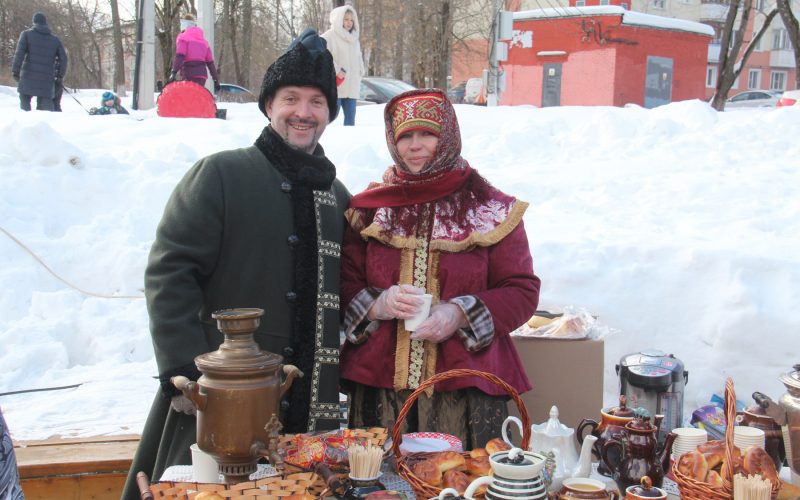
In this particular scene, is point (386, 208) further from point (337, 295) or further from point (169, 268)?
point (169, 268)

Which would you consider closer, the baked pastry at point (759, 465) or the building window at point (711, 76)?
the baked pastry at point (759, 465)

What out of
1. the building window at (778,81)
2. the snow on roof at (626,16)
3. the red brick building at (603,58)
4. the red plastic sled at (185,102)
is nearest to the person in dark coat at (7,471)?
the red plastic sled at (185,102)

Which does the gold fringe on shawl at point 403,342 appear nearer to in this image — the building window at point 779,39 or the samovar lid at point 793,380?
the samovar lid at point 793,380

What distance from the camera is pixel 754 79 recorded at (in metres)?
48.0

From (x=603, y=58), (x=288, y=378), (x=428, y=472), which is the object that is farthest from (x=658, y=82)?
(x=288, y=378)

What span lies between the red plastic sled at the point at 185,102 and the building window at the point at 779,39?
44.7 m

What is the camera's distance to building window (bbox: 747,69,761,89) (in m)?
47.5

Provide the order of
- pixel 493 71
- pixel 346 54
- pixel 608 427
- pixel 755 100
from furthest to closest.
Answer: pixel 755 100
pixel 493 71
pixel 346 54
pixel 608 427

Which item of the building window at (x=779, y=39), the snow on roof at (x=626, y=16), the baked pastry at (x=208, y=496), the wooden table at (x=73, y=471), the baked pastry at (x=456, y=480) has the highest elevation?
the building window at (x=779, y=39)

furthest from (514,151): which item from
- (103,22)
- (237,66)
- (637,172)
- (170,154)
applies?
(103,22)

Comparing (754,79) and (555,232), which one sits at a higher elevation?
(754,79)

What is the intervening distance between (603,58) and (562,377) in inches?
900

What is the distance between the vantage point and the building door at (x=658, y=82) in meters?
25.6

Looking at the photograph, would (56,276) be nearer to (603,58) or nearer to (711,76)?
(603,58)
